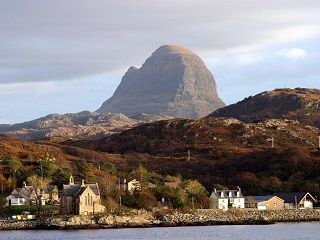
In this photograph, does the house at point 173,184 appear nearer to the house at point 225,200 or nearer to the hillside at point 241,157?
the house at point 225,200

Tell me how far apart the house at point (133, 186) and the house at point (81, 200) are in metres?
13.7

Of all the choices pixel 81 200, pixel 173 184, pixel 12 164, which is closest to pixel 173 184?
pixel 173 184

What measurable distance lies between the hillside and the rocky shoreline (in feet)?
72.9

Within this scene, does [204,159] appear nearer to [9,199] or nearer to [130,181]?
[130,181]

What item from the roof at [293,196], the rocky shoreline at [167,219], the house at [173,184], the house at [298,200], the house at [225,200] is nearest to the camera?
the rocky shoreline at [167,219]

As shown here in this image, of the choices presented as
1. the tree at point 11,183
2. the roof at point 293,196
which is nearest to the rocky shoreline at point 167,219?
the roof at point 293,196

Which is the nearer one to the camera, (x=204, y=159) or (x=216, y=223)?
(x=216, y=223)

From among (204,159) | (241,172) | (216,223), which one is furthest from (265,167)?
(216,223)

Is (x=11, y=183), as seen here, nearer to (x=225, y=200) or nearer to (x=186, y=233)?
(x=225, y=200)

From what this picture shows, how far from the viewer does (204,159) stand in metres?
157

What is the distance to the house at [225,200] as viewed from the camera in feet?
333

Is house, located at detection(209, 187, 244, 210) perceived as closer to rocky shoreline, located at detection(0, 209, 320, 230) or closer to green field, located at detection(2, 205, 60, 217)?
rocky shoreline, located at detection(0, 209, 320, 230)

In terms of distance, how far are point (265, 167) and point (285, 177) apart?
9574 millimetres

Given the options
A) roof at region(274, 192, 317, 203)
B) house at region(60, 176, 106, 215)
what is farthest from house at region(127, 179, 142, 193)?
roof at region(274, 192, 317, 203)
